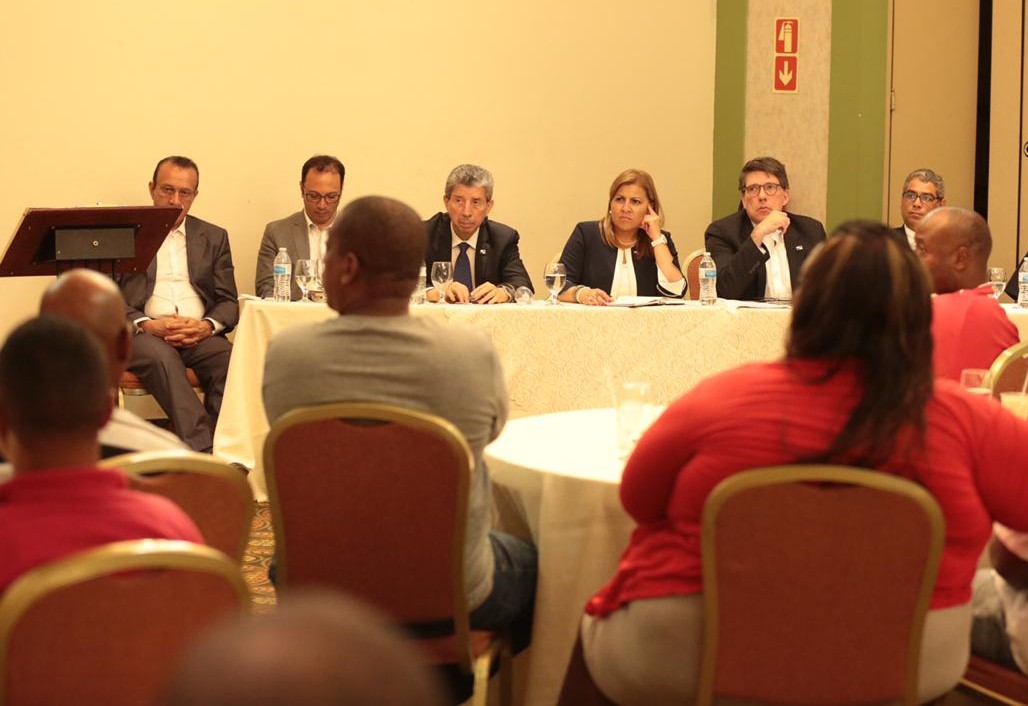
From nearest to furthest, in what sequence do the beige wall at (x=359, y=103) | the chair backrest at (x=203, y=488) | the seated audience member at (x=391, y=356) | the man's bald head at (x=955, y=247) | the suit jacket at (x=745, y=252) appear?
the chair backrest at (x=203, y=488) → the seated audience member at (x=391, y=356) → the man's bald head at (x=955, y=247) → the suit jacket at (x=745, y=252) → the beige wall at (x=359, y=103)

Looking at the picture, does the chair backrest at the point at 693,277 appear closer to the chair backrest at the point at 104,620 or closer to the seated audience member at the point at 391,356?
the seated audience member at the point at 391,356

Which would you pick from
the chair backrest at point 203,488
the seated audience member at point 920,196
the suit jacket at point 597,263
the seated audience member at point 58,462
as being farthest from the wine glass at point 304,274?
the seated audience member at point 58,462

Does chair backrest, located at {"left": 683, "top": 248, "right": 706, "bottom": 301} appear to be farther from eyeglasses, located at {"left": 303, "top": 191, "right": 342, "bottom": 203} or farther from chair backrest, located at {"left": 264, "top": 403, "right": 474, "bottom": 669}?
chair backrest, located at {"left": 264, "top": 403, "right": 474, "bottom": 669}

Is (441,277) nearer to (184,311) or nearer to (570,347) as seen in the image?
(570,347)

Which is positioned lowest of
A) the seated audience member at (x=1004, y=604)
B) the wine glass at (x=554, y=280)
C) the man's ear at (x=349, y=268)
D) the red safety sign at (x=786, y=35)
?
the seated audience member at (x=1004, y=604)

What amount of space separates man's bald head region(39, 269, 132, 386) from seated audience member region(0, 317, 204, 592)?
2.14 ft

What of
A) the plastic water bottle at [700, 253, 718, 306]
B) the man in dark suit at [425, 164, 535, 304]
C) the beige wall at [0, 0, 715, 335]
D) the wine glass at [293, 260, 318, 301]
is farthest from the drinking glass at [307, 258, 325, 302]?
the beige wall at [0, 0, 715, 335]

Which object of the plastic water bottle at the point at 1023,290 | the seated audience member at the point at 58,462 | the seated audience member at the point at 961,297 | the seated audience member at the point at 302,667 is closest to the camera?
the seated audience member at the point at 302,667

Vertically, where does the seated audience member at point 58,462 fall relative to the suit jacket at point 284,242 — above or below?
below

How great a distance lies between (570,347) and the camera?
505 centimetres

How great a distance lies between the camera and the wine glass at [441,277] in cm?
520

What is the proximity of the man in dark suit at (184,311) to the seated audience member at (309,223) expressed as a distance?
21 cm

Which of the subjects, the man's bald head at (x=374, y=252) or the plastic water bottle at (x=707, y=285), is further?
the plastic water bottle at (x=707, y=285)

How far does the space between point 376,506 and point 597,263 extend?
3665 mm
